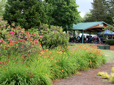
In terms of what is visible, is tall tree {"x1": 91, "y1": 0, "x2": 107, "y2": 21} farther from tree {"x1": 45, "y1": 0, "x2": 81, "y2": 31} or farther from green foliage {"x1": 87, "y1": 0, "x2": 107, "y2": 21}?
tree {"x1": 45, "y1": 0, "x2": 81, "y2": 31}

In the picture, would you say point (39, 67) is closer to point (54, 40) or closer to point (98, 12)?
point (54, 40)

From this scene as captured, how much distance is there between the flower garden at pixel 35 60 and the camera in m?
3.93

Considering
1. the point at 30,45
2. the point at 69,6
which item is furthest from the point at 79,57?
the point at 69,6

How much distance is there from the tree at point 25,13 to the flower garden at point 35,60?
599 cm

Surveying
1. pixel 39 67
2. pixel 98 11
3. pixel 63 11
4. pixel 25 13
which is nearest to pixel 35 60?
pixel 39 67

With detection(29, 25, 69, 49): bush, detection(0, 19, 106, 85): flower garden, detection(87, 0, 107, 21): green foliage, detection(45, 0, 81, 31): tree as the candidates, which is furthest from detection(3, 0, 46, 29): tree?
detection(87, 0, 107, 21): green foliage

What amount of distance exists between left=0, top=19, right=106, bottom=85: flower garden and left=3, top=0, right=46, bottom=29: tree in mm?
5990

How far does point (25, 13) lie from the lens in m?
13.3

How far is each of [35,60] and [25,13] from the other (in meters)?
9.29

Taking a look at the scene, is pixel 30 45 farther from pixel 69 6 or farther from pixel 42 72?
pixel 69 6

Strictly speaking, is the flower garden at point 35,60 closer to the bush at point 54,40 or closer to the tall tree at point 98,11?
the bush at point 54,40

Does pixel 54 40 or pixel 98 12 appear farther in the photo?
pixel 98 12

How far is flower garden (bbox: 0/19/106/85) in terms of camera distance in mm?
3934

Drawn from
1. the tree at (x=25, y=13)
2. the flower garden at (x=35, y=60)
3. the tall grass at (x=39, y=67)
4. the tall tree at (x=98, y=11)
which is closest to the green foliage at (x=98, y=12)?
the tall tree at (x=98, y=11)
